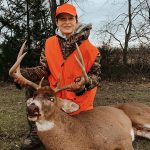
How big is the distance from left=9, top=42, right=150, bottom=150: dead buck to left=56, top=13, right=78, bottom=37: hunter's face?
3.10 feet

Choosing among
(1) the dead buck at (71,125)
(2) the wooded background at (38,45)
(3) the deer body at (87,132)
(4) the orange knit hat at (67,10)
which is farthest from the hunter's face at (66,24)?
(2) the wooded background at (38,45)

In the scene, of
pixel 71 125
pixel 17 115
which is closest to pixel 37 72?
pixel 71 125

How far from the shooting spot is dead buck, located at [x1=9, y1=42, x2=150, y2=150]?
4.50m

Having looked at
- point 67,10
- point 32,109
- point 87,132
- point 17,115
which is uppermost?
point 67,10

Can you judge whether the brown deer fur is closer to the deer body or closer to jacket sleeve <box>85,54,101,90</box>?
the deer body

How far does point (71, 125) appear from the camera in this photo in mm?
4773

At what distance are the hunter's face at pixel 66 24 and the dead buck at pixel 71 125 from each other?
3.10 feet

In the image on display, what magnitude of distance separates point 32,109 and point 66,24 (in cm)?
175

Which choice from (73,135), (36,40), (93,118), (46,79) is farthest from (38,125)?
(36,40)

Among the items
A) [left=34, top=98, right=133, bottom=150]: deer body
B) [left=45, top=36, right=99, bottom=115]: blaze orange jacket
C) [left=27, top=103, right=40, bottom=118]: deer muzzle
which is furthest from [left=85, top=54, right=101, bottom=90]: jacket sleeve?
[left=27, top=103, right=40, bottom=118]: deer muzzle

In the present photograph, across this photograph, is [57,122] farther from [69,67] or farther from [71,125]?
[69,67]

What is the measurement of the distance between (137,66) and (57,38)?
14636mm

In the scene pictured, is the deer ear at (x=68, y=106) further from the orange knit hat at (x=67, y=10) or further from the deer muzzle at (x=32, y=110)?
the orange knit hat at (x=67, y=10)

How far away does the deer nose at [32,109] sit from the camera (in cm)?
426
